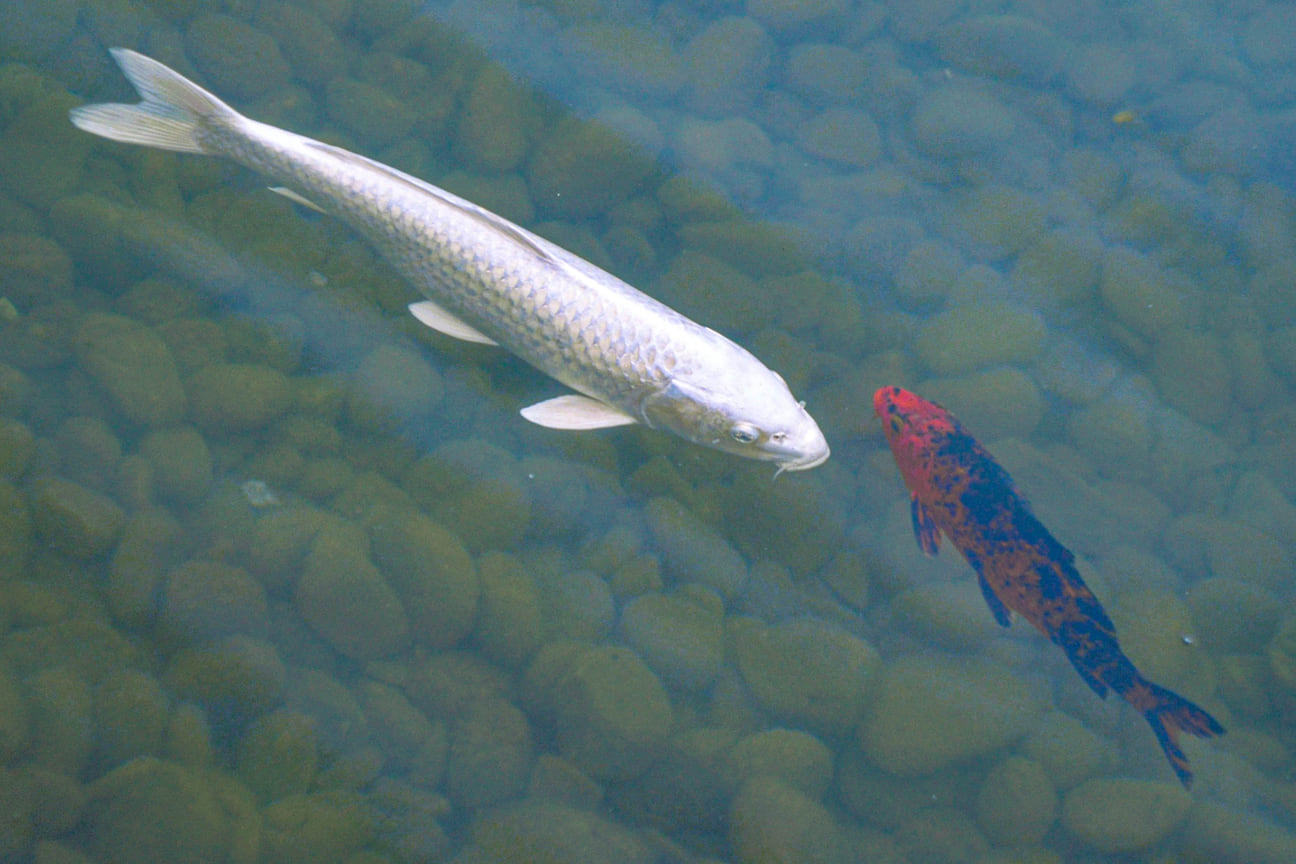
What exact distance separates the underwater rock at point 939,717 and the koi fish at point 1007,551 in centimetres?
31

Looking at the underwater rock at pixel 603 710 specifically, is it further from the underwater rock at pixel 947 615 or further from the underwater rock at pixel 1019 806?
the underwater rock at pixel 1019 806

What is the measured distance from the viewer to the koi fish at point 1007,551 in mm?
2994

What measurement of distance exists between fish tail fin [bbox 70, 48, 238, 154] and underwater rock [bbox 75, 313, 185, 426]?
3.04ft

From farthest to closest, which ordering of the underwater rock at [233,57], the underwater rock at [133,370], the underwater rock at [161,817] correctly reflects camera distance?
the underwater rock at [233,57] → the underwater rock at [133,370] → the underwater rock at [161,817]

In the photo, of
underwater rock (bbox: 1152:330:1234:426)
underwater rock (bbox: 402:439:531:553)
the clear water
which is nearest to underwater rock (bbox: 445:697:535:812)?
the clear water

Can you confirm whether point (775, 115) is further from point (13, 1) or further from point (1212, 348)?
point (13, 1)

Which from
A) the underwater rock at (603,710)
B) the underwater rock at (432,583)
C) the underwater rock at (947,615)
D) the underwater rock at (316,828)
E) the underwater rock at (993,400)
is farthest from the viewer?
the underwater rock at (993,400)

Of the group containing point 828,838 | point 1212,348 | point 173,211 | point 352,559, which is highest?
point 173,211

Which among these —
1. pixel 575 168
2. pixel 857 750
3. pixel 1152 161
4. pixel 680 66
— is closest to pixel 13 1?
pixel 575 168

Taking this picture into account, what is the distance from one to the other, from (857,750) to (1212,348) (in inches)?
119

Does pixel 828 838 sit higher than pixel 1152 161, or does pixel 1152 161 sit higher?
pixel 1152 161

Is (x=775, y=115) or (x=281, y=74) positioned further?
(x=775, y=115)

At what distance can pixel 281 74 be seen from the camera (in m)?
4.29

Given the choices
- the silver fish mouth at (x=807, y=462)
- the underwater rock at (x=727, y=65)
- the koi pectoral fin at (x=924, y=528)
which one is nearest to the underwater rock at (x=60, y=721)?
the silver fish mouth at (x=807, y=462)
